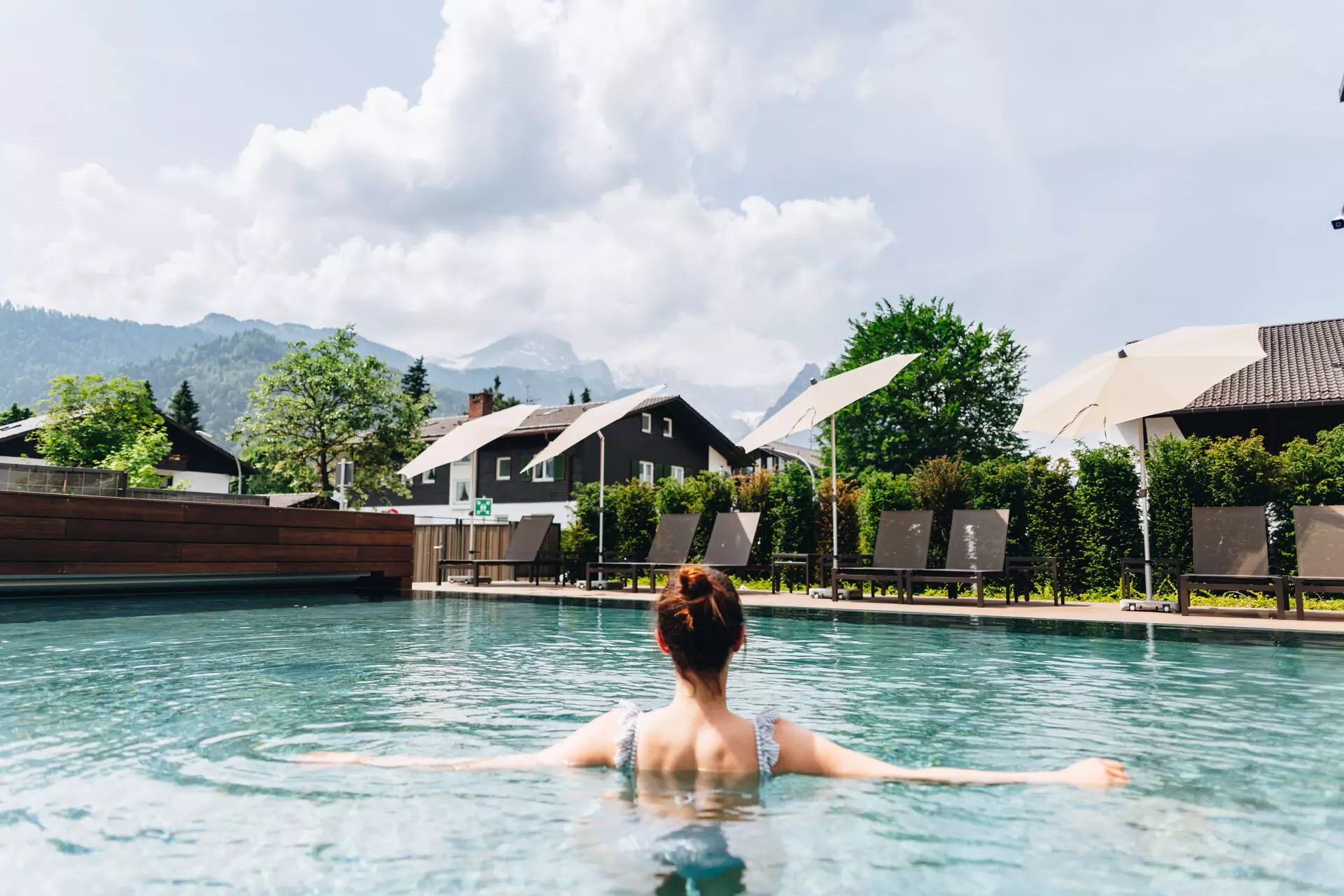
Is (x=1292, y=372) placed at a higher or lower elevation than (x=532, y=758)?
higher

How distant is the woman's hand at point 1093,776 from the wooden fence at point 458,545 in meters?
15.4

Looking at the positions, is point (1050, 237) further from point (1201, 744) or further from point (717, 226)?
point (1201, 744)

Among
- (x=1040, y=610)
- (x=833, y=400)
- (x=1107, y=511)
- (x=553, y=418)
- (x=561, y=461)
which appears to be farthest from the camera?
(x=553, y=418)

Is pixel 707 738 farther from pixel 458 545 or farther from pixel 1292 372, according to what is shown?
pixel 1292 372

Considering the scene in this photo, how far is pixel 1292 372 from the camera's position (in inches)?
895

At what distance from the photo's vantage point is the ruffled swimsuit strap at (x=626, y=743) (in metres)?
2.84

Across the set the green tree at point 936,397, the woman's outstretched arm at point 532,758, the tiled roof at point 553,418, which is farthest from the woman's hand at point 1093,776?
the green tree at point 936,397

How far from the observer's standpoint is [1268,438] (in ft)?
70.3

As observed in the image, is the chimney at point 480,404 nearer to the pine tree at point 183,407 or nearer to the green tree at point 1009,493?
the green tree at point 1009,493

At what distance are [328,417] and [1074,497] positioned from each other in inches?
1098

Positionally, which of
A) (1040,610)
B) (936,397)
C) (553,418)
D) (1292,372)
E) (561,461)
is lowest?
(1040,610)

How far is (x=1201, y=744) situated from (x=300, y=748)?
3719mm

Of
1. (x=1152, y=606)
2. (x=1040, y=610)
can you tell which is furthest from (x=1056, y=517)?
(x=1040, y=610)

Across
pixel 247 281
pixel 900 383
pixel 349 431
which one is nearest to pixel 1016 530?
pixel 900 383
